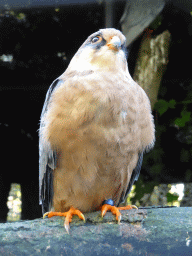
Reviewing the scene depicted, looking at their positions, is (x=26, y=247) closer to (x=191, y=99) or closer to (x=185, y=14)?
(x=191, y=99)

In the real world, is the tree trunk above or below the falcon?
above

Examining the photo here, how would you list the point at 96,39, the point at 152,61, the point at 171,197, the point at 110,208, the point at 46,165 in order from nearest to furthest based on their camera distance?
1. the point at 110,208
2. the point at 46,165
3. the point at 96,39
4. the point at 152,61
5. the point at 171,197

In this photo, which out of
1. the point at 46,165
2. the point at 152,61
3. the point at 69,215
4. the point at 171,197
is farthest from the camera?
the point at 171,197

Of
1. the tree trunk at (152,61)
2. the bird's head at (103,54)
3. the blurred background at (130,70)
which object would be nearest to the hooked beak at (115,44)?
the bird's head at (103,54)

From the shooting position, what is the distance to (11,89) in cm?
386

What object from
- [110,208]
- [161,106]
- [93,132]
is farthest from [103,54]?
[161,106]

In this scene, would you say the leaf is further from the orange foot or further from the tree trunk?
the orange foot

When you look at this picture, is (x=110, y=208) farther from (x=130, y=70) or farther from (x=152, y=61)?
(x=130, y=70)

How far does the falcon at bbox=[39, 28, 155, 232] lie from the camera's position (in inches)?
71.5

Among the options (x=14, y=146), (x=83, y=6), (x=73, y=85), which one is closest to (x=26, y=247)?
(x=73, y=85)

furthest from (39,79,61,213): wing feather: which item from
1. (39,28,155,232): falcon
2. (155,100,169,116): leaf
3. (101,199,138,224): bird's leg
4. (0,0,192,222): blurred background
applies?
(155,100,169,116): leaf

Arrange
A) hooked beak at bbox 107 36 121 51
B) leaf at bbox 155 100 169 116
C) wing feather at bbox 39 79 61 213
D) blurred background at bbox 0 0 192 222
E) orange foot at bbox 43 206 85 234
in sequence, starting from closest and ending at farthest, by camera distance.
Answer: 1. orange foot at bbox 43 206 85 234
2. wing feather at bbox 39 79 61 213
3. hooked beak at bbox 107 36 121 51
4. blurred background at bbox 0 0 192 222
5. leaf at bbox 155 100 169 116

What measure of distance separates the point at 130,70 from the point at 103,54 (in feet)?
5.29

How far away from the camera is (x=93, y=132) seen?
71.1 inches
